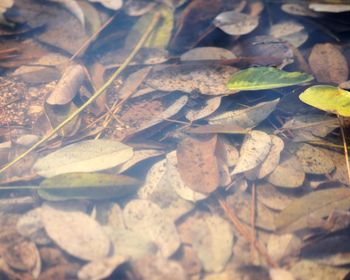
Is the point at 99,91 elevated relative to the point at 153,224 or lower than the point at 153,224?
elevated

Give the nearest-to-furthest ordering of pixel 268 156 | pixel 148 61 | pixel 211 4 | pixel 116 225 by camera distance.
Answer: pixel 116 225 → pixel 268 156 → pixel 148 61 → pixel 211 4

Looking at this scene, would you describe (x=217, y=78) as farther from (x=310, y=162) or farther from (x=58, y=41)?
(x=58, y=41)

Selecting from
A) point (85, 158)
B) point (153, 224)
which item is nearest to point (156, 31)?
point (85, 158)

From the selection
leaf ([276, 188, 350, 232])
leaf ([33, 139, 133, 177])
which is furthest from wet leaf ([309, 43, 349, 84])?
leaf ([33, 139, 133, 177])

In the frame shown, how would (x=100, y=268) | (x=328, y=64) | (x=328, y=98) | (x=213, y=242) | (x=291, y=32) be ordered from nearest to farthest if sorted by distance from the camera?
(x=100, y=268), (x=213, y=242), (x=328, y=98), (x=328, y=64), (x=291, y=32)

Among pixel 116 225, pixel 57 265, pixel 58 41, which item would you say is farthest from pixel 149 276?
pixel 58 41

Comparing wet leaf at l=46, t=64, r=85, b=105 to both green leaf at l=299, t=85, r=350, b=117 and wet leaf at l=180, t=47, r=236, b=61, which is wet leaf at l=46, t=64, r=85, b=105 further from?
green leaf at l=299, t=85, r=350, b=117

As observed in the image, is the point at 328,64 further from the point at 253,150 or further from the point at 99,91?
the point at 99,91

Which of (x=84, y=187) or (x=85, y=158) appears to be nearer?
(x=84, y=187)
